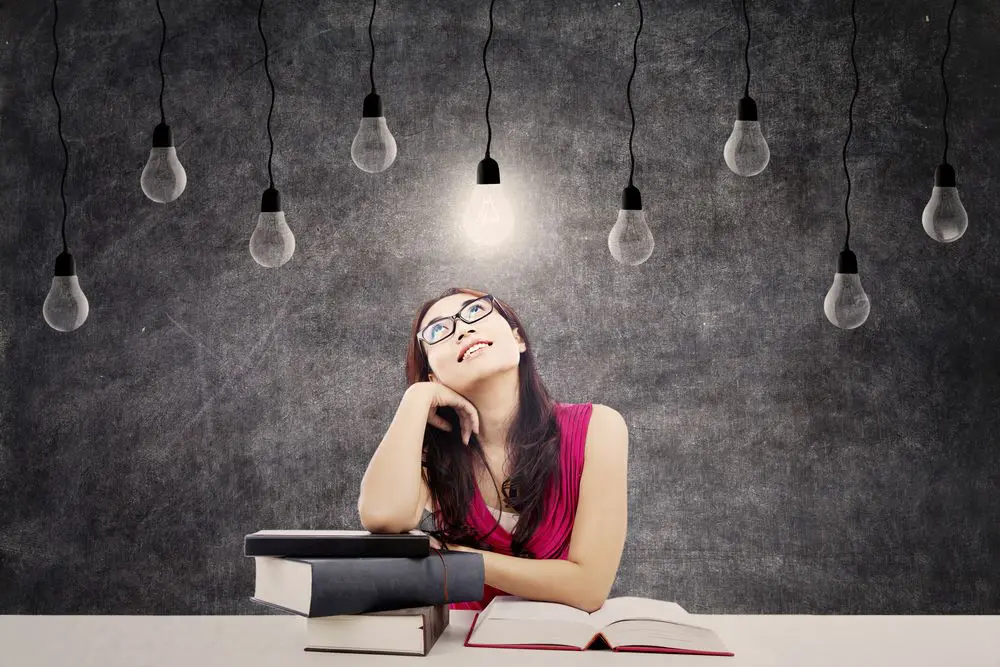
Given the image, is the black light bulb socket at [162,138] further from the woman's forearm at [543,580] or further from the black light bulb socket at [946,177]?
the black light bulb socket at [946,177]

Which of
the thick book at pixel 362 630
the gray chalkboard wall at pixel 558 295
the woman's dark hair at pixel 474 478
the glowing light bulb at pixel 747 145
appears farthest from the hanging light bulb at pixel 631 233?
the gray chalkboard wall at pixel 558 295

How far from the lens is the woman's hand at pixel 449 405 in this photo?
2250 mm

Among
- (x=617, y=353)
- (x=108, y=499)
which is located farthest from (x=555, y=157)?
(x=108, y=499)

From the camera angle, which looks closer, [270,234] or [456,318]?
[270,234]

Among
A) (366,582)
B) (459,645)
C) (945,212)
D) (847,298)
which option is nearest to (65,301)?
(366,582)

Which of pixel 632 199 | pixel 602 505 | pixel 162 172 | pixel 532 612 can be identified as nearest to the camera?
pixel 532 612

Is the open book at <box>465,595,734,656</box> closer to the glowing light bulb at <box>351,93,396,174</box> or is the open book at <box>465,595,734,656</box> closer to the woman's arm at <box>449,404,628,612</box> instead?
the woman's arm at <box>449,404,628,612</box>

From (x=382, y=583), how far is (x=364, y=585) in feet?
0.11

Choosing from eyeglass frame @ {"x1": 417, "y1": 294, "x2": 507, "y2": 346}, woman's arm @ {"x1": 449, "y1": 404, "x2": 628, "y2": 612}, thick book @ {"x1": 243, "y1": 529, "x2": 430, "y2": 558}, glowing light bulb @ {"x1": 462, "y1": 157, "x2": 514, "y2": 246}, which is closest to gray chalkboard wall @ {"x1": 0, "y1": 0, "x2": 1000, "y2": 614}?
eyeglass frame @ {"x1": 417, "y1": 294, "x2": 507, "y2": 346}

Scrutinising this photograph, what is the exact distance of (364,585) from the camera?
1.65 metres

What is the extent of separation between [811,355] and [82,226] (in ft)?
9.07

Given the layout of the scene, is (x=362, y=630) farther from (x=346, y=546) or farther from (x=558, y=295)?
(x=558, y=295)

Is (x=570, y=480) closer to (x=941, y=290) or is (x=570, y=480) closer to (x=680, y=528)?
(x=680, y=528)

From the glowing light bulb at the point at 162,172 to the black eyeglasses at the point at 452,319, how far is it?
A: 2.51ft
